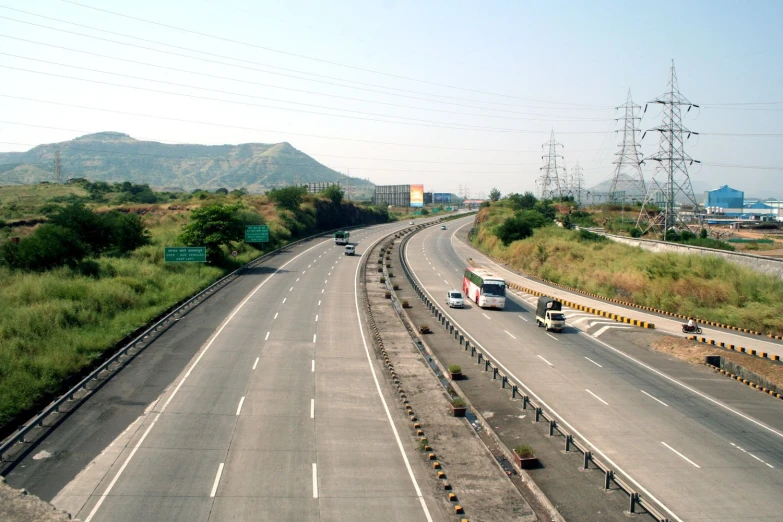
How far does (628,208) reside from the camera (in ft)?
373

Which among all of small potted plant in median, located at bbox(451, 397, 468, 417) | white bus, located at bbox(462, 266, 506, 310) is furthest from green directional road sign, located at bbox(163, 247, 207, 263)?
small potted plant in median, located at bbox(451, 397, 468, 417)

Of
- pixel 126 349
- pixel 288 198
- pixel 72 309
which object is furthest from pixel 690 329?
pixel 288 198

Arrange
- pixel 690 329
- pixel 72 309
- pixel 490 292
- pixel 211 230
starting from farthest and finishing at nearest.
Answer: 1. pixel 211 230
2. pixel 490 292
3. pixel 690 329
4. pixel 72 309

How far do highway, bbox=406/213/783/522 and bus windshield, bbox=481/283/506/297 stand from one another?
4.94 meters

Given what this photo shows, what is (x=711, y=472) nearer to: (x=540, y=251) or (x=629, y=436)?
(x=629, y=436)

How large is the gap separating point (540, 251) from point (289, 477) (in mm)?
61930

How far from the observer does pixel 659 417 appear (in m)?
25.6

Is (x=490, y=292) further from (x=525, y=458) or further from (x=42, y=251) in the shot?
(x=42, y=251)

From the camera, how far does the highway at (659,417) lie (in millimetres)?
18781

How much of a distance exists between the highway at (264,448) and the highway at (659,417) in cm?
777

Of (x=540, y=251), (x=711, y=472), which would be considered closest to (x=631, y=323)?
(x=711, y=472)

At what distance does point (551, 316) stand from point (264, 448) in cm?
2678

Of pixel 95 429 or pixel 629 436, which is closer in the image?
pixel 95 429

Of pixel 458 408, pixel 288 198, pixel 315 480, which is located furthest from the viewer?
pixel 288 198
